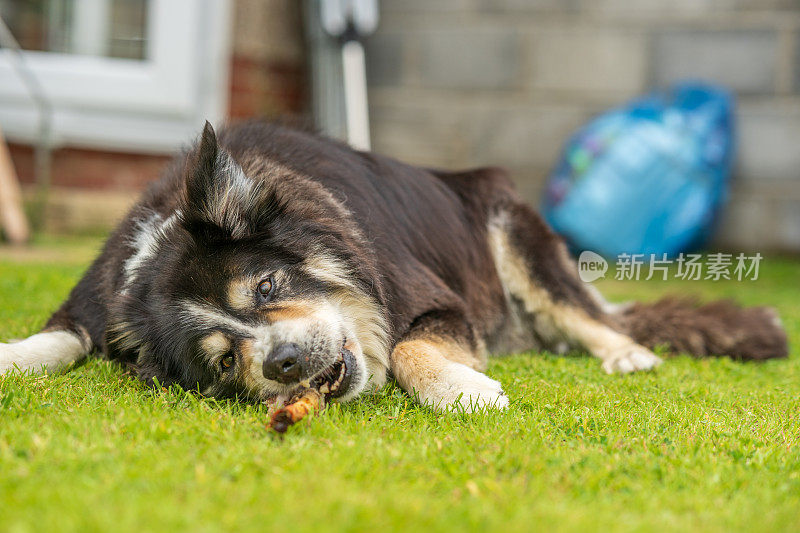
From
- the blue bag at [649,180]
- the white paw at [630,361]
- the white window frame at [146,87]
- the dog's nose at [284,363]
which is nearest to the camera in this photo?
the dog's nose at [284,363]

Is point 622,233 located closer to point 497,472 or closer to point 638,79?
point 638,79

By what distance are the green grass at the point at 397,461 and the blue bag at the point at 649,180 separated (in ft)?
14.8

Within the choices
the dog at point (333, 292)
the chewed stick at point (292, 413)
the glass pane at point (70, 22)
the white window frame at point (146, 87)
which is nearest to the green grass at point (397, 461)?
the chewed stick at point (292, 413)

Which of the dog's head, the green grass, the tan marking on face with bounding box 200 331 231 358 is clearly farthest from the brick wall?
the tan marking on face with bounding box 200 331 231 358

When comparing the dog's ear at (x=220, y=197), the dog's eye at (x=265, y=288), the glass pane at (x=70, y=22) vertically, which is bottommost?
the dog's eye at (x=265, y=288)

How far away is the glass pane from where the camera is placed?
27.5 ft

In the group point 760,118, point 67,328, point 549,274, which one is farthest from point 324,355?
point 760,118

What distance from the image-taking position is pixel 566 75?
872cm

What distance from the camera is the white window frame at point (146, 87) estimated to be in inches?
325

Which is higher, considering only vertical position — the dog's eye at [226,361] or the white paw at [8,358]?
the dog's eye at [226,361]

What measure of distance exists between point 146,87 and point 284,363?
21.0 feet

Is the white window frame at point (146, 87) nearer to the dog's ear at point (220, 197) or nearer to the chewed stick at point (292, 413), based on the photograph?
the dog's ear at point (220, 197)

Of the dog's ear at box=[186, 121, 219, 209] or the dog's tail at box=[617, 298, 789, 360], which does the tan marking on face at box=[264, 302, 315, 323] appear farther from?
the dog's tail at box=[617, 298, 789, 360]

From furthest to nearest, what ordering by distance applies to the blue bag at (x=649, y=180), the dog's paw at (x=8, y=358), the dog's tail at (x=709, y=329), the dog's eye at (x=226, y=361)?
1. the blue bag at (x=649, y=180)
2. the dog's tail at (x=709, y=329)
3. the dog's paw at (x=8, y=358)
4. the dog's eye at (x=226, y=361)
